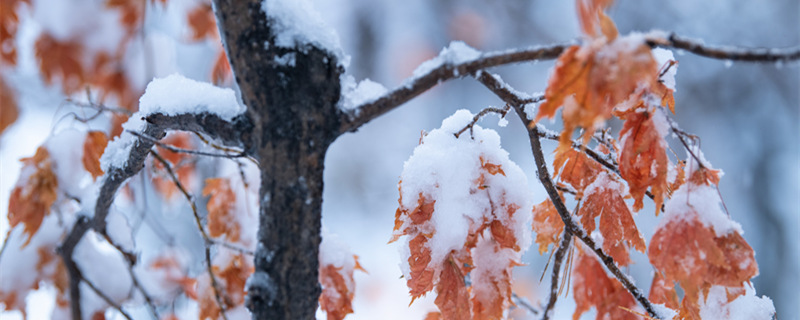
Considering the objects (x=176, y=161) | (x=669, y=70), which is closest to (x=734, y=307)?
(x=669, y=70)

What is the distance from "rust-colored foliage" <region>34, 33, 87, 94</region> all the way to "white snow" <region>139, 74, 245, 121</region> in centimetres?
165

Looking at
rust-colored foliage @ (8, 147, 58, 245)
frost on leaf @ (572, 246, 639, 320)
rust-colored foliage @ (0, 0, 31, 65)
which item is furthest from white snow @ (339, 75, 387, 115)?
rust-colored foliage @ (0, 0, 31, 65)

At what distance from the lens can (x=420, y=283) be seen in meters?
0.52

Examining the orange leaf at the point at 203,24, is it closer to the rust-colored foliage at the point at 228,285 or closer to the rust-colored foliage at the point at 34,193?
the rust-colored foliage at the point at 34,193

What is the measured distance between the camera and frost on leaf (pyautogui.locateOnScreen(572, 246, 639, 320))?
2.15 ft

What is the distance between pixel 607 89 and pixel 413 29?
4.68 m

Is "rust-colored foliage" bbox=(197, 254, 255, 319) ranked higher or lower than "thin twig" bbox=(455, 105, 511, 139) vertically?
lower

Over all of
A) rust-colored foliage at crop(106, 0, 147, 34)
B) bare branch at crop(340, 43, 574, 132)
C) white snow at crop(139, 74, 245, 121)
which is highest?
rust-colored foliage at crop(106, 0, 147, 34)

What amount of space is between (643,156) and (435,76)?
0.74 feet

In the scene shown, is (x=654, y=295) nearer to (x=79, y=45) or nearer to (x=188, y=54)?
(x=79, y=45)

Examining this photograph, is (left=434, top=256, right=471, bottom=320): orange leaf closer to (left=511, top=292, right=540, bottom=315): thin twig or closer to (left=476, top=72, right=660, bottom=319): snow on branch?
(left=476, top=72, right=660, bottom=319): snow on branch

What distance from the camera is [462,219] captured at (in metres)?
0.53

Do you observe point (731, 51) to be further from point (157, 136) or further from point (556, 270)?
point (157, 136)

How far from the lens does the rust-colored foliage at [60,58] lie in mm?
1771
